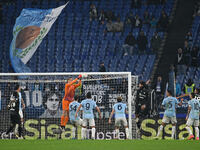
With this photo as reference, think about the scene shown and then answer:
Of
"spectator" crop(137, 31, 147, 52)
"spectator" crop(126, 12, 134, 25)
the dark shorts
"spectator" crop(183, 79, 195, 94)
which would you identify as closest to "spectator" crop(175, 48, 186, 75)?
"spectator" crop(137, 31, 147, 52)

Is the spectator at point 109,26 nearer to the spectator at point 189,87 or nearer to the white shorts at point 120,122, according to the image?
the spectator at point 189,87

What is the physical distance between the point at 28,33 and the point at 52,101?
244 cm

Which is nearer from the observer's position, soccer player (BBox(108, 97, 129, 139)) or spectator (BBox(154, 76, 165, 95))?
soccer player (BBox(108, 97, 129, 139))

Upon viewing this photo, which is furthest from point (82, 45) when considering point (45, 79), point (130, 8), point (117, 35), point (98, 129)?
point (98, 129)

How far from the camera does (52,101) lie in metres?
18.3

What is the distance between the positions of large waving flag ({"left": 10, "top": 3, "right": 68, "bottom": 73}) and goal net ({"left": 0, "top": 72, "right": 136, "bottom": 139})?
736mm

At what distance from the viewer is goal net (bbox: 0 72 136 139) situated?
58.6ft

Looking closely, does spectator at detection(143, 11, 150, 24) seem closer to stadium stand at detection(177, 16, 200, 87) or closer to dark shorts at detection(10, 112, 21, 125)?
stadium stand at detection(177, 16, 200, 87)

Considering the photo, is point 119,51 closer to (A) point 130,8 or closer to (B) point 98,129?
(A) point 130,8

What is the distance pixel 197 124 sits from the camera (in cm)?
1677

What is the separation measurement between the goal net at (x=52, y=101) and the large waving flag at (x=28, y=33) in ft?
2.41

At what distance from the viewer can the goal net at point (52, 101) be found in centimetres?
1786

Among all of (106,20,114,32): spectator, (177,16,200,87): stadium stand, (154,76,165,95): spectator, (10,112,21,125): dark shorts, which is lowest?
(10,112,21,125): dark shorts

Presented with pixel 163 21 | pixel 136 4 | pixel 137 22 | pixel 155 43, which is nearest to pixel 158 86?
pixel 155 43
